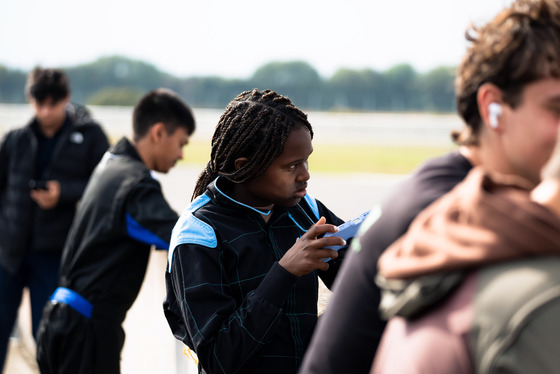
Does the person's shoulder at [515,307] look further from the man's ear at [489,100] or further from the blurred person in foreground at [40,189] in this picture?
the blurred person in foreground at [40,189]

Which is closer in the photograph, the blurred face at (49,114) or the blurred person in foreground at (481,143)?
the blurred person in foreground at (481,143)

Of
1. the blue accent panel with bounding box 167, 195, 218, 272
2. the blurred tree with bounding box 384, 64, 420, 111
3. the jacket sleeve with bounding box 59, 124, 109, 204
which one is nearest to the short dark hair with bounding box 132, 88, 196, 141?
the jacket sleeve with bounding box 59, 124, 109, 204

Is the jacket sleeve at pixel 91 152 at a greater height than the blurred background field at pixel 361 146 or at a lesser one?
greater

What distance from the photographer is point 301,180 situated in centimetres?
238

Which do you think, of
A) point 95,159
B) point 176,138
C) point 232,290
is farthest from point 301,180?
point 95,159

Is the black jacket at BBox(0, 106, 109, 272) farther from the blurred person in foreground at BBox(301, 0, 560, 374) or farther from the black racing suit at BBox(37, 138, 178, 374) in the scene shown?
the blurred person in foreground at BBox(301, 0, 560, 374)

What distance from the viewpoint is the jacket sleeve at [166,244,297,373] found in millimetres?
2078

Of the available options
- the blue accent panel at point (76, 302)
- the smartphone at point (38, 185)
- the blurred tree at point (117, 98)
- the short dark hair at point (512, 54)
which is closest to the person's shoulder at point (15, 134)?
the smartphone at point (38, 185)

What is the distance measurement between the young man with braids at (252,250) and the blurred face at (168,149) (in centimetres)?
143

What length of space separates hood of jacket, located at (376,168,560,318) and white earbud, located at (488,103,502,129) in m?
0.22

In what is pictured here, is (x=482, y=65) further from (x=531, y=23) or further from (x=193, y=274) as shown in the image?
(x=193, y=274)

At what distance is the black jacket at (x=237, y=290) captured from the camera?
2.09 m

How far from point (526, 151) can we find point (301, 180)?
114cm

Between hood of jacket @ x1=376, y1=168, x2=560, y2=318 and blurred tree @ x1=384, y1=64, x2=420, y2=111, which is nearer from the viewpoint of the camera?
hood of jacket @ x1=376, y1=168, x2=560, y2=318
